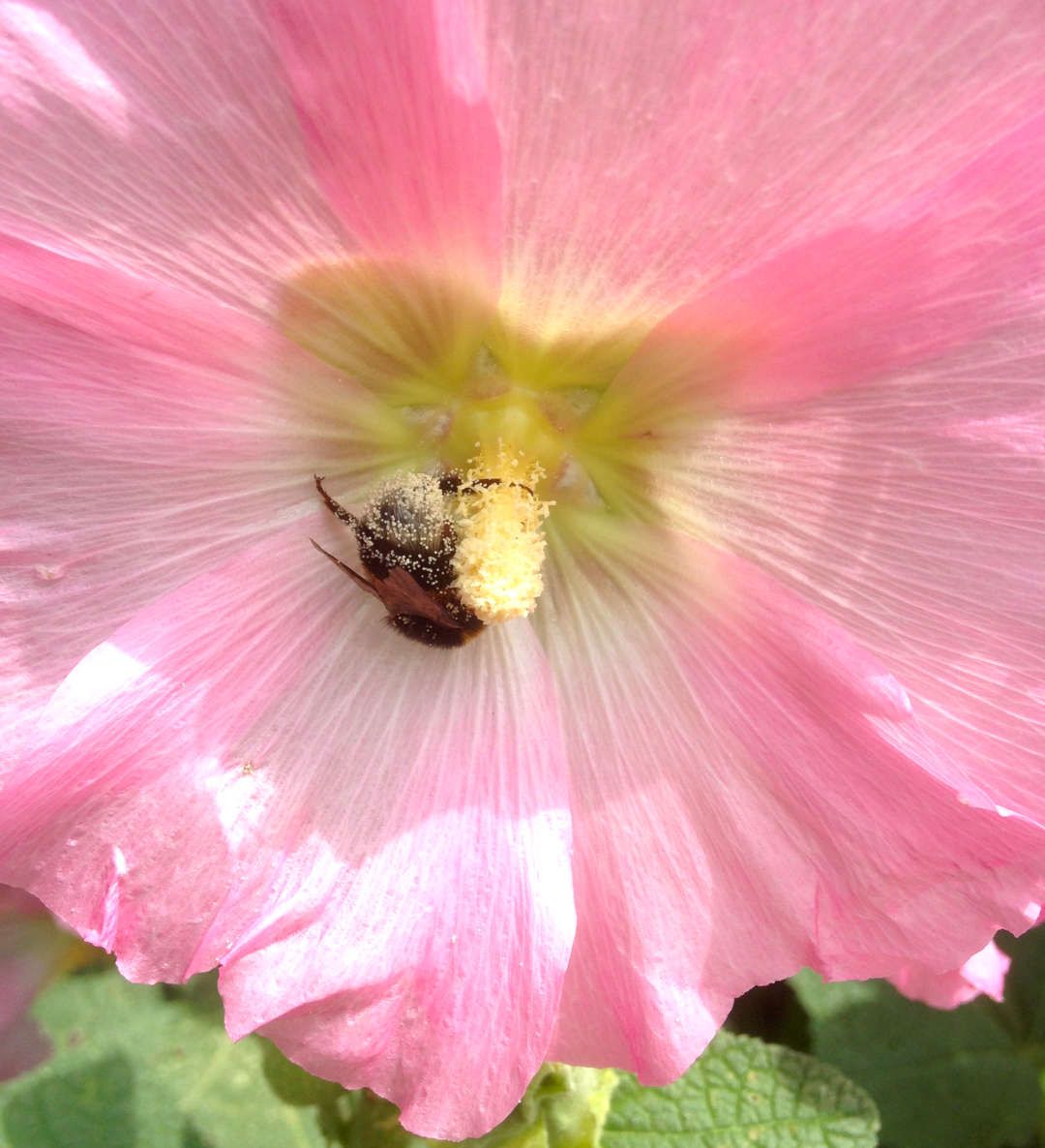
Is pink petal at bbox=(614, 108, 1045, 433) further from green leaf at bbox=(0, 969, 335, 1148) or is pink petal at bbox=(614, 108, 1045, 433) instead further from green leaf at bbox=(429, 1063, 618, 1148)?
green leaf at bbox=(0, 969, 335, 1148)

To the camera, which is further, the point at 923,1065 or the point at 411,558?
the point at 923,1065

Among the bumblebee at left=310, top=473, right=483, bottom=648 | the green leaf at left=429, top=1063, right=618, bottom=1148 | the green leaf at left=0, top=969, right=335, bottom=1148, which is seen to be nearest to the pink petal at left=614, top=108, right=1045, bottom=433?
the bumblebee at left=310, top=473, right=483, bottom=648

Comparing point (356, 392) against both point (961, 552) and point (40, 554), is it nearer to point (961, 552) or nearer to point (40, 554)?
point (40, 554)

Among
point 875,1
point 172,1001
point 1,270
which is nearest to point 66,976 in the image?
point 172,1001

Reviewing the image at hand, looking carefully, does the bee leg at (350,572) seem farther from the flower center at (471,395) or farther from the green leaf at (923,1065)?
the green leaf at (923,1065)

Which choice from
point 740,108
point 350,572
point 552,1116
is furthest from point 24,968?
point 740,108

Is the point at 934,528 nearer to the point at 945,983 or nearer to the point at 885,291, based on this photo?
the point at 885,291
